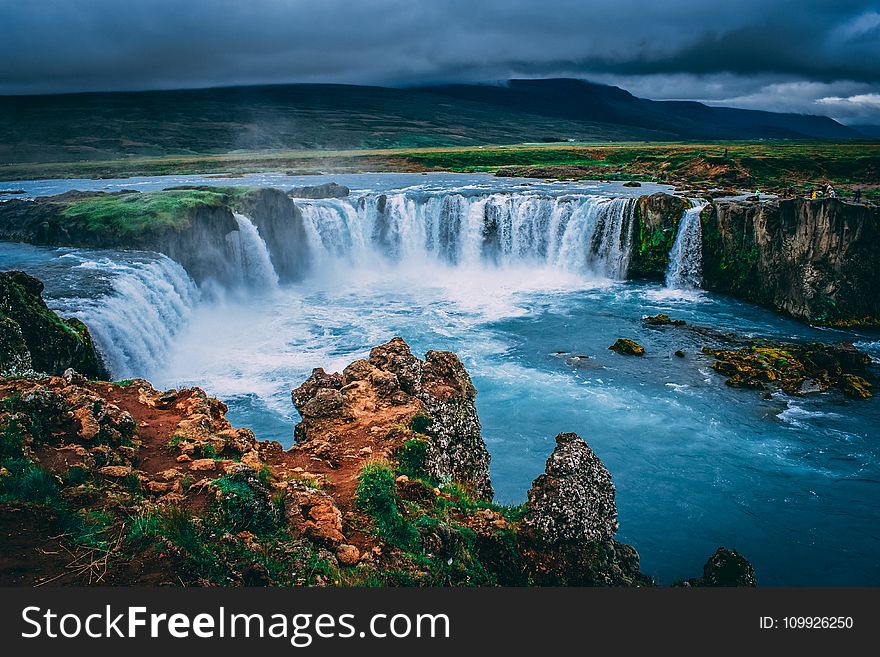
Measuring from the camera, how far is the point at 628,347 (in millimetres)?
23562

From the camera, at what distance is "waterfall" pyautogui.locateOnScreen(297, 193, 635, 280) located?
36406 mm

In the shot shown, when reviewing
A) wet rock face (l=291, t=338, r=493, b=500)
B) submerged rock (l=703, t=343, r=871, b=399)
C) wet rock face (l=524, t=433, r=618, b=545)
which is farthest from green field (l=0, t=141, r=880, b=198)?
wet rock face (l=524, t=433, r=618, b=545)

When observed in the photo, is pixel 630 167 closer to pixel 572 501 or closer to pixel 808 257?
pixel 808 257

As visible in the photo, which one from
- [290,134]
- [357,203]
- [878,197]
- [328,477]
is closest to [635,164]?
[878,197]

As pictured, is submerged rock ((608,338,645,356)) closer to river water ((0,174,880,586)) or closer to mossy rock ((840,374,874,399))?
river water ((0,174,880,586))

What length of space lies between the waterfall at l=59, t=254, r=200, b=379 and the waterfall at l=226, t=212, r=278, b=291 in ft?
19.4

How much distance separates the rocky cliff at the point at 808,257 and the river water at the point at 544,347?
1.31 meters

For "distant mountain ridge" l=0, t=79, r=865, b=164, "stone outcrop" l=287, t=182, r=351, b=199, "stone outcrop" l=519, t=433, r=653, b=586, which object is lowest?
"stone outcrop" l=519, t=433, r=653, b=586

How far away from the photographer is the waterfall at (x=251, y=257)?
33719 millimetres

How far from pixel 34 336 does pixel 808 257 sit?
30428 millimetres

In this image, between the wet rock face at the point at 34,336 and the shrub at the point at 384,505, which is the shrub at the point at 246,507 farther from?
the wet rock face at the point at 34,336

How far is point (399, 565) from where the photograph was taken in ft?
21.4

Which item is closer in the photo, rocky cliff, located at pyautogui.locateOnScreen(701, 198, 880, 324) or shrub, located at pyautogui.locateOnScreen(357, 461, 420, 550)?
shrub, located at pyautogui.locateOnScreen(357, 461, 420, 550)

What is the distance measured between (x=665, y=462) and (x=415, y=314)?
1637 cm
